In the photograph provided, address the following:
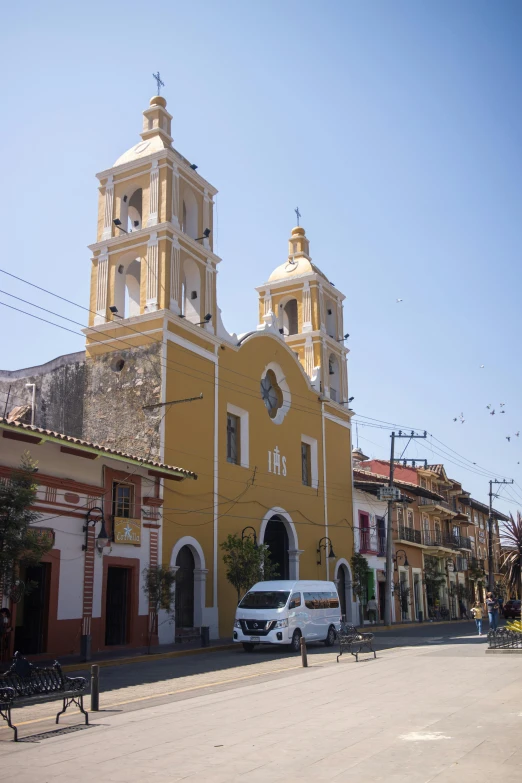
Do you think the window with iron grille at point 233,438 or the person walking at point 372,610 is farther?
the person walking at point 372,610

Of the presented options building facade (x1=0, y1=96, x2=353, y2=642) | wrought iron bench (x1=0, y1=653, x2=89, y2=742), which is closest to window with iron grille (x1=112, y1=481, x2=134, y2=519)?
building facade (x1=0, y1=96, x2=353, y2=642)

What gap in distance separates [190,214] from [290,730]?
24802mm

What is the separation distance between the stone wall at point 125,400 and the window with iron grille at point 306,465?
1160cm

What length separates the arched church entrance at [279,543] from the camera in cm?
3328

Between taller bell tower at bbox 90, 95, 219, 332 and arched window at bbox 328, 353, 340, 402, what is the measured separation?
12746mm

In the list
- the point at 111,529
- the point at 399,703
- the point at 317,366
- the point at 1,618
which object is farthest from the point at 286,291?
the point at 399,703

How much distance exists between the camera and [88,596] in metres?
20.5

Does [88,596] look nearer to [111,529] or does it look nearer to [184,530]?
[111,529]

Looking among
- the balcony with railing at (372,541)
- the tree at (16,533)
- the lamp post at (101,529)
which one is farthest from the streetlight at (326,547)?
the tree at (16,533)

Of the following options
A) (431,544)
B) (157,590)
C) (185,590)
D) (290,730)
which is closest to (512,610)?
(431,544)

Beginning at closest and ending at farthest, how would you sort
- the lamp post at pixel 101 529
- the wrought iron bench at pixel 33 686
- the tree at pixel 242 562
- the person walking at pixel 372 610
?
the wrought iron bench at pixel 33 686, the lamp post at pixel 101 529, the tree at pixel 242 562, the person walking at pixel 372 610

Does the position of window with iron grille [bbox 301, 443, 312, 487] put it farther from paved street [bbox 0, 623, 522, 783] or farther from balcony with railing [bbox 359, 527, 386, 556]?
paved street [bbox 0, 623, 522, 783]

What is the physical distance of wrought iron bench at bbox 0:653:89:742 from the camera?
30.7 feet

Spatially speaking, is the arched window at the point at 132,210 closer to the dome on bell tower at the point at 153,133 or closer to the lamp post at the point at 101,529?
the dome on bell tower at the point at 153,133
